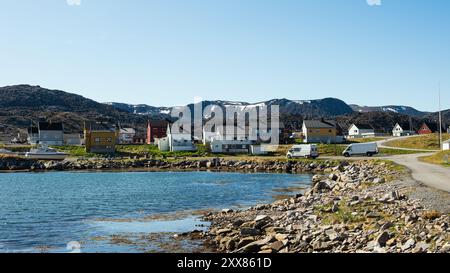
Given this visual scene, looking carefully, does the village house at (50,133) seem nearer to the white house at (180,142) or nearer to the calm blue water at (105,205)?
the white house at (180,142)

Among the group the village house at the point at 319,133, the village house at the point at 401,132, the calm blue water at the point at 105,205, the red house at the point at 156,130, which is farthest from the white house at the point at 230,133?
the village house at the point at 401,132

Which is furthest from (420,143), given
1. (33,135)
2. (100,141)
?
(33,135)

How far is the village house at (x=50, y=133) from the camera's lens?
12338 centimetres

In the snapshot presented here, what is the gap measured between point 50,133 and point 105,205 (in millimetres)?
97015

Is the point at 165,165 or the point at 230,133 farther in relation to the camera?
the point at 230,133

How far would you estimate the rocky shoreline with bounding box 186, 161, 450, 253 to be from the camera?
1505 cm

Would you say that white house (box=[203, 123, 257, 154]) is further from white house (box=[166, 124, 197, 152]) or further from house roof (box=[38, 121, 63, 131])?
house roof (box=[38, 121, 63, 131])

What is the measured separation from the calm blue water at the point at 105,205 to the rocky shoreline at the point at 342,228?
12.9ft

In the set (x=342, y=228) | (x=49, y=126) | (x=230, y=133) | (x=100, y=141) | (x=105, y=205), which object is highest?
(x=49, y=126)

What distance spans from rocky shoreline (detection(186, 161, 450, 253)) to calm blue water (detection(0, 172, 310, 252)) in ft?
12.9

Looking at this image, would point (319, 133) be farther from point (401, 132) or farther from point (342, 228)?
point (342, 228)

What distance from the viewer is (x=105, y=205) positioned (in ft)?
115
